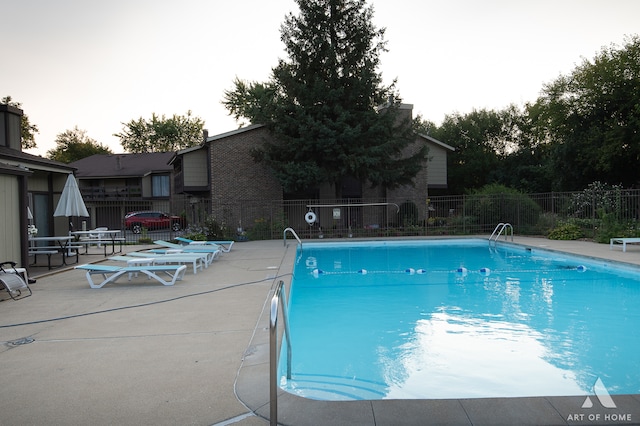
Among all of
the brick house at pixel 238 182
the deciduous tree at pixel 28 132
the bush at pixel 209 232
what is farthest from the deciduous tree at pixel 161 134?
the bush at pixel 209 232

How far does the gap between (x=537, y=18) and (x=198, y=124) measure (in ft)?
164

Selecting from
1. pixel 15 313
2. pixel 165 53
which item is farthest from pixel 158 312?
pixel 165 53

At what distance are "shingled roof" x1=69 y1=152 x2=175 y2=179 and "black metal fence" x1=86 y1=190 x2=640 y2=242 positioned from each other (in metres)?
12.7

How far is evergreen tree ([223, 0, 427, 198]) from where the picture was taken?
22.7 m

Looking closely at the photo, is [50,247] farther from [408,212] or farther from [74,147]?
[74,147]

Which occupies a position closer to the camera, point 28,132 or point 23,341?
point 23,341

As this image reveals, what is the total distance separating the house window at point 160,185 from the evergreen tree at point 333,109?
15804 millimetres

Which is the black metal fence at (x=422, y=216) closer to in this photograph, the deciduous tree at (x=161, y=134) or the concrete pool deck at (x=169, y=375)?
the concrete pool deck at (x=169, y=375)

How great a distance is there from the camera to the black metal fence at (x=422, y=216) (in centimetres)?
1902

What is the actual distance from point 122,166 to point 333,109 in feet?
75.4

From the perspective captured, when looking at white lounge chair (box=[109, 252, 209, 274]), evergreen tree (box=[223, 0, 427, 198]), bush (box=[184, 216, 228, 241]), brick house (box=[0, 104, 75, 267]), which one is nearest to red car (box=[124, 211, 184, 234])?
bush (box=[184, 216, 228, 241])

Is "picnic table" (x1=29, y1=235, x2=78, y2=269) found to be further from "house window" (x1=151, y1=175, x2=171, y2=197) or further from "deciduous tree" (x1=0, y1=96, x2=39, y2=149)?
"deciduous tree" (x1=0, y1=96, x2=39, y2=149)

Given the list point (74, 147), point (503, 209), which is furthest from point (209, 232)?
point (74, 147)

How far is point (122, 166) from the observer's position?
38.4m
